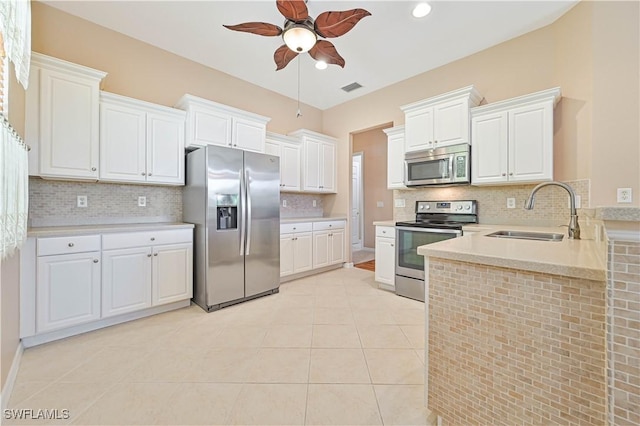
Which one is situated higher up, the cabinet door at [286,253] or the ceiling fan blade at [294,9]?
the ceiling fan blade at [294,9]

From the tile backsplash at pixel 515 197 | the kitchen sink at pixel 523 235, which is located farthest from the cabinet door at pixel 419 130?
the kitchen sink at pixel 523 235

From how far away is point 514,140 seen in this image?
2.67 meters

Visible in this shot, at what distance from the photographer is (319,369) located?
1772 millimetres

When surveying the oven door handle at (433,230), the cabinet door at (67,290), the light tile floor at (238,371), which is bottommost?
the light tile floor at (238,371)

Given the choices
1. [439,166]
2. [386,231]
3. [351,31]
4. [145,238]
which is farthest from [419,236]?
[145,238]

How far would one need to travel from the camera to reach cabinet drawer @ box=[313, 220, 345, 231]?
4109 mm

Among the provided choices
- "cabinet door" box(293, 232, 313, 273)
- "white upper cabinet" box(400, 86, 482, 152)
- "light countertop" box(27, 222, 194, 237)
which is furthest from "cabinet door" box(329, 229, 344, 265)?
"light countertop" box(27, 222, 194, 237)

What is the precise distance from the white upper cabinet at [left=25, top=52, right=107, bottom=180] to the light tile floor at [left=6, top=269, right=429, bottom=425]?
4.85 ft

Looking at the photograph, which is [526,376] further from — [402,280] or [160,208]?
[160,208]

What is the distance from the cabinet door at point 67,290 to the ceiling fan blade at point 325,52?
8.92 ft

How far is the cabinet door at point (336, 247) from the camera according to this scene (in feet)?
14.2

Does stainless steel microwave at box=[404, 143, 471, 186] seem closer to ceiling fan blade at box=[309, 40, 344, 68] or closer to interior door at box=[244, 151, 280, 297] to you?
ceiling fan blade at box=[309, 40, 344, 68]

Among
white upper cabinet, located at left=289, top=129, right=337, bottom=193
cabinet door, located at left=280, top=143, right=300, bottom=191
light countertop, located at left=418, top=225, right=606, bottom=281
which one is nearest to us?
light countertop, located at left=418, top=225, right=606, bottom=281

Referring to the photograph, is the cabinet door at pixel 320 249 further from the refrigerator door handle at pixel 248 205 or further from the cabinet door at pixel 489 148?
the cabinet door at pixel 489 148
